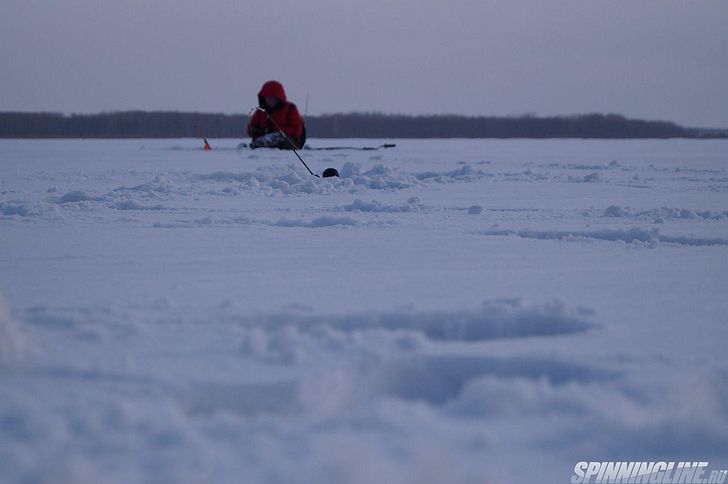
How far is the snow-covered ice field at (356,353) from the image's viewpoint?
1.88m

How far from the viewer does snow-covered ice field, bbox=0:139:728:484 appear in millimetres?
1882

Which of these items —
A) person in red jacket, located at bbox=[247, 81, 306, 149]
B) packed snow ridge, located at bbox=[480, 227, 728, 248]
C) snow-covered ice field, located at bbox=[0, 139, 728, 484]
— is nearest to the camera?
snow-covered ice field, located at bbox=[0, 139, 728, 484]

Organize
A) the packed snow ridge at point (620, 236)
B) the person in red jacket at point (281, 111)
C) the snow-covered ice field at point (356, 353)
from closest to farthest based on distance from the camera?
the snow-covered ice field at point (356, 353)
the packed snow ridge at point (620, 236)
the person in red jacket at point (281, 111)

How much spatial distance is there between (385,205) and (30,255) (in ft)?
10.6

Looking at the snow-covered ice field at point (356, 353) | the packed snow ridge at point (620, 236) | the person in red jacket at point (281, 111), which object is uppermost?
the person in red jacket at point (281, 111)

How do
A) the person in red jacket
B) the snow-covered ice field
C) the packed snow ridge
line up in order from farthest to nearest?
the person in red jacket < the packed snow ridge < the snow-covered ice field

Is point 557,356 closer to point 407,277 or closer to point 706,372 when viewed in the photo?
point 706,372

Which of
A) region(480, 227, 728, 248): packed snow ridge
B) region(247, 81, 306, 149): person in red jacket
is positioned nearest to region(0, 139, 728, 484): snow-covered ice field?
region(480, 227, 728, 248): packed snow ridge

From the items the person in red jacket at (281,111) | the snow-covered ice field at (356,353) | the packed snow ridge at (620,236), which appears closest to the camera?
the snow-covered ice field at (356,353)

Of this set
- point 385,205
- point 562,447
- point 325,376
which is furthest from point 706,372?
point 385,205

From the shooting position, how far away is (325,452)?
6.10 feet

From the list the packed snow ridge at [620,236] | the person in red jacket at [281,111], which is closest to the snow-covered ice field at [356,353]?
the packed snow ridge at [620,236]

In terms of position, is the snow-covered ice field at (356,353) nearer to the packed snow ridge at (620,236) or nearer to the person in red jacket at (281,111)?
the packed snow ridge at (620,236)

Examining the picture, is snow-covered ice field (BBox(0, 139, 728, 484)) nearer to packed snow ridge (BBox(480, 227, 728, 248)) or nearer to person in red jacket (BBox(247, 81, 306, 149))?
packed snow ridge (BBox(480, 227, 728, 248))
